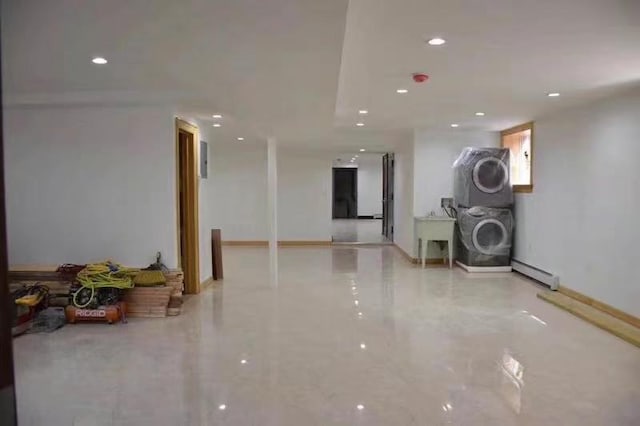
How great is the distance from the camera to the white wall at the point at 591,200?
455 centimetres

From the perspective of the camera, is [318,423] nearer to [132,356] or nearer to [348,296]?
[132,356]

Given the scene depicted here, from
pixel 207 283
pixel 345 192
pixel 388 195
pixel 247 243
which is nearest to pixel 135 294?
pixel 207 283

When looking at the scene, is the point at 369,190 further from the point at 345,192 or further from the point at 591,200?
the point at 591,200

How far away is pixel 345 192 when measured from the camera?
56.1 ft

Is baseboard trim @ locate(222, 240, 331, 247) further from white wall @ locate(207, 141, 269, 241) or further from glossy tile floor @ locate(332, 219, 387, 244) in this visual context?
glossy tile floor @ locate(332, 219, 387, 244)

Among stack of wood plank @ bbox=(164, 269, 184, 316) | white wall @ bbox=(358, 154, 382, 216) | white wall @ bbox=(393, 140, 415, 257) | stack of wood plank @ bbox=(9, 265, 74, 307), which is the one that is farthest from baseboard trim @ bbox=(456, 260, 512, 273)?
white wall @ bbox=(358, 154, 382, 216)

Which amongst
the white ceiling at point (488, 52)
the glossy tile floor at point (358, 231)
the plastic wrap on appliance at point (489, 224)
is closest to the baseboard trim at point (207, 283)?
the white ceiling at point (488, 52)

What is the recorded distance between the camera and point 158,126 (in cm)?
492

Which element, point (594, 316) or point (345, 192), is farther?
point (345, 192)

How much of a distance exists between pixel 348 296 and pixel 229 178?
17.7 ft

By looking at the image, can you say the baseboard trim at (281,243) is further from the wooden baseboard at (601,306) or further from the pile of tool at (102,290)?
the wooden baseboard at (601,306)

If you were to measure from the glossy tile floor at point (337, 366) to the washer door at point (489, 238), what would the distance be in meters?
1.69

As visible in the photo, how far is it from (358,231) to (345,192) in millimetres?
4215

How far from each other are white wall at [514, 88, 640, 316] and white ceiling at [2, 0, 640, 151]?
1.48 feet
